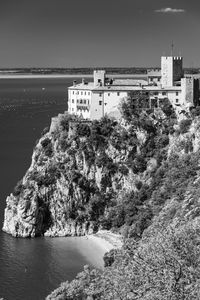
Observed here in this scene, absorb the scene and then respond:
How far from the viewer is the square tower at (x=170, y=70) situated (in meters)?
65.2

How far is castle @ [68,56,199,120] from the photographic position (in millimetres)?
62656

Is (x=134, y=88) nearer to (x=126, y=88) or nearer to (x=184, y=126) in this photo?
(x=126, y=88)

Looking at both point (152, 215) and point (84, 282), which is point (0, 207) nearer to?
point (152, 215)

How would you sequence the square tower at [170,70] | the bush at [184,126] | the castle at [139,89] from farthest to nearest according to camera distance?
the square tower at [170,70]
the castle at [139,89]
the bush at [184,126]

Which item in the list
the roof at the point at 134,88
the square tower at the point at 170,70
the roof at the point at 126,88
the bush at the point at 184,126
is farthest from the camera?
the square tower at the point at 170,70

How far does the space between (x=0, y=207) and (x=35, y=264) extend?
1465cm

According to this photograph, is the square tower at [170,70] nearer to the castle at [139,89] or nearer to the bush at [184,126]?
the castle at [139,89]

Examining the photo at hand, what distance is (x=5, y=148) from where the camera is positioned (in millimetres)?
97625

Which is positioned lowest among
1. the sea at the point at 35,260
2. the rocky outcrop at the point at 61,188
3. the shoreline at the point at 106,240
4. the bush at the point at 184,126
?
the sea at the point at 35,260

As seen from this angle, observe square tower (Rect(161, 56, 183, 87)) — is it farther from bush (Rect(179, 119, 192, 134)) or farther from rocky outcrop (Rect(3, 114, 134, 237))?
rocky outcrop (Rect(3, 114, 134, 237))

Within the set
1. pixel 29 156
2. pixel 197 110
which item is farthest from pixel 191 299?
pixel 29 156

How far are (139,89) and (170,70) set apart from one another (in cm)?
430

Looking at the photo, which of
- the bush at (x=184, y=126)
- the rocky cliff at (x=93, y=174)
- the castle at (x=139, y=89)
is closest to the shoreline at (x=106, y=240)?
the rocky cliff at (x=93, y=174)

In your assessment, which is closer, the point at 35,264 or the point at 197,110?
the point at 35,264
